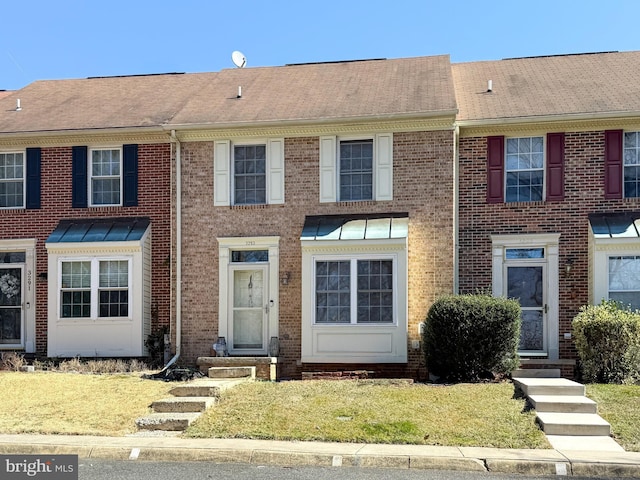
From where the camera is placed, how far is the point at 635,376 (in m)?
12.9

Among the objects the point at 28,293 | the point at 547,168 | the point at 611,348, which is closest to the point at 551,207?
the point at 547,168

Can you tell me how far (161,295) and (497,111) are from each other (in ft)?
26.8

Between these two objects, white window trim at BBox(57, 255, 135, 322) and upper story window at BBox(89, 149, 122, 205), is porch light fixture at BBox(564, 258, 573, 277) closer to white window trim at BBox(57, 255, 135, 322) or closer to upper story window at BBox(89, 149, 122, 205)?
white window trim at BBox(57, 255, 135, 322)

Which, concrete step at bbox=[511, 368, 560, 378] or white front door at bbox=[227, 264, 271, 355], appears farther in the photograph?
white front door at bbox=[227, 264, 271, 355]

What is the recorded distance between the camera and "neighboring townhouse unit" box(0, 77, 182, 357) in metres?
15.7

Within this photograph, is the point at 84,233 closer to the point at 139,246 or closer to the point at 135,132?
the point at 139,246

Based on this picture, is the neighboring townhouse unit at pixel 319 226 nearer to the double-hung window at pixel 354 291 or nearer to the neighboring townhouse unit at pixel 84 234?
the double-hung window at pixel 354 291

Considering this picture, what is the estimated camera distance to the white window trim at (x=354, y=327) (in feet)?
47.3

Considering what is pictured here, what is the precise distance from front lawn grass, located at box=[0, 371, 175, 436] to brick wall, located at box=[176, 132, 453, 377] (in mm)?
2598

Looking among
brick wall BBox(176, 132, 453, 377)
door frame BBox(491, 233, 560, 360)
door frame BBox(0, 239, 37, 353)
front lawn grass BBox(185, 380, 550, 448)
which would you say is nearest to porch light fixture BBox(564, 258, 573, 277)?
door frame BBox(491, 233, 560, 360)

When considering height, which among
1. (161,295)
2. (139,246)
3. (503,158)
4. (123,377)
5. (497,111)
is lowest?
(123,377)

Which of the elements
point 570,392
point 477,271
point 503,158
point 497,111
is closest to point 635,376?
point 570,392

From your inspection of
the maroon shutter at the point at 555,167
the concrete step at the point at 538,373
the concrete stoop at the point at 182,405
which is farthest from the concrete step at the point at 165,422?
the maroon shutter at the point at 555,167

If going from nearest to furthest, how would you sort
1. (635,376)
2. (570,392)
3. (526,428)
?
(526,428) < (570,392) < (635,376)
